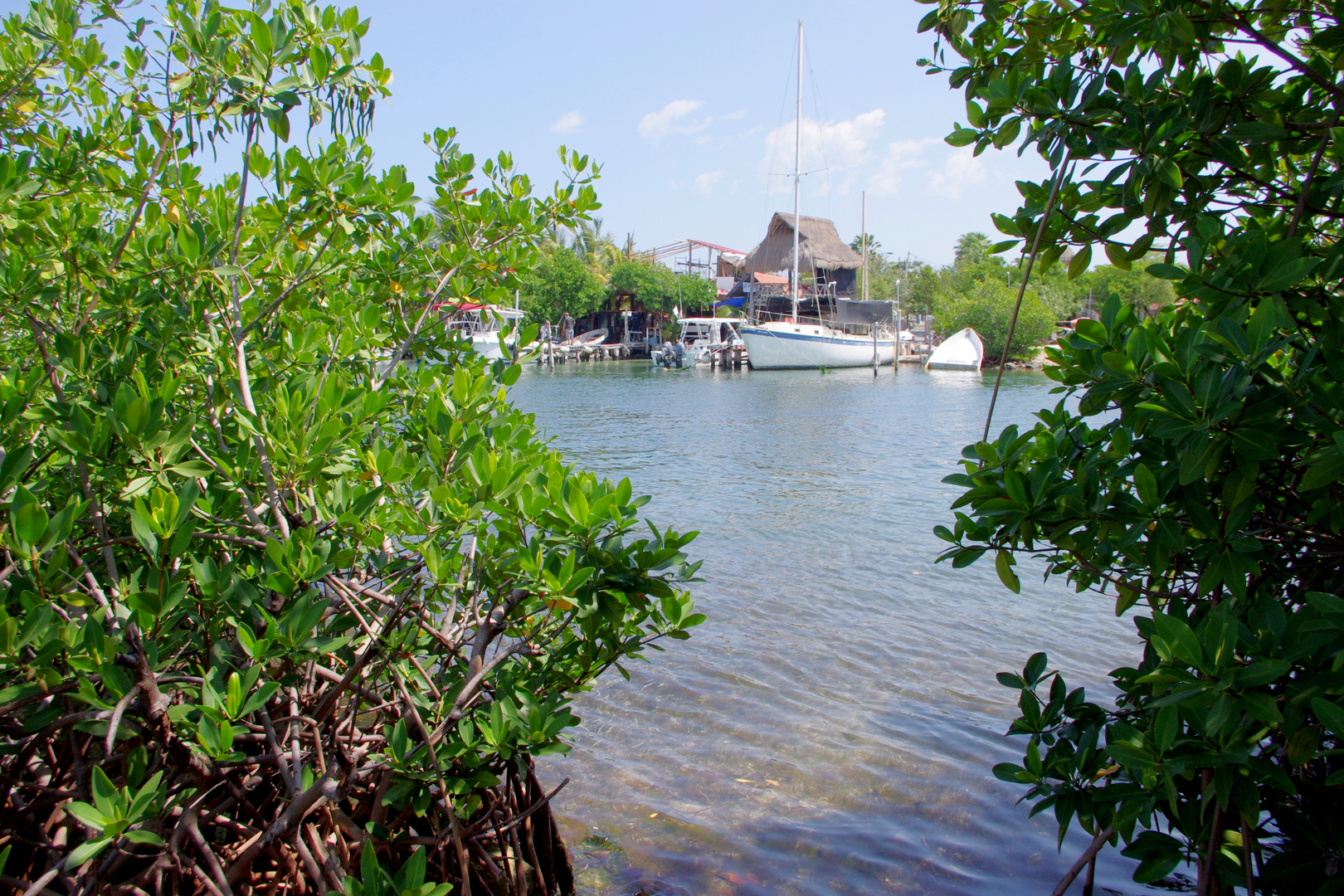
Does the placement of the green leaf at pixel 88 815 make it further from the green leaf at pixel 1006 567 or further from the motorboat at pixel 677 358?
the motorboat at pixel 677 358

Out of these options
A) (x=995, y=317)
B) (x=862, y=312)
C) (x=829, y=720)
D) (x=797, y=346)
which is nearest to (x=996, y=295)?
(x=995, y=317)

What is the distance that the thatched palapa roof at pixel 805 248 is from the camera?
59.6 metres

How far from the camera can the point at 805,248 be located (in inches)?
2318

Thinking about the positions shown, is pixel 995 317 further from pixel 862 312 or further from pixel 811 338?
pixel 811 338

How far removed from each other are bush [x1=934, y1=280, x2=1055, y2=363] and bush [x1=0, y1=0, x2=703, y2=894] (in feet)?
154

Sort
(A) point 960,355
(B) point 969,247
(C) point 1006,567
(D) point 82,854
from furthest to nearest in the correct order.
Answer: (B) point 969,247 < (A) point 960,355 < (C) point 1006,567 < (D) point 82,854

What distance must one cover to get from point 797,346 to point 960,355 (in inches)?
374

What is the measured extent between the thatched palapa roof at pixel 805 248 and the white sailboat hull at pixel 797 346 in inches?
464

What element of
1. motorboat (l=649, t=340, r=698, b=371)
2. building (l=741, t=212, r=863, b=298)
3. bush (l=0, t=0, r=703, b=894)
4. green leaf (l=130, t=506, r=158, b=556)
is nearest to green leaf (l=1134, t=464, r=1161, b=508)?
bush (l=0, t=0, r=703, b=894)

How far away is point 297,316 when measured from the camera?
250cm

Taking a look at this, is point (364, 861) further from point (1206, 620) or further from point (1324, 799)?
point (1324, 799)

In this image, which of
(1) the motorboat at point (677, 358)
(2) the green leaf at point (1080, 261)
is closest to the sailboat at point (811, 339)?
(1) the motorboat at point (677, 358)

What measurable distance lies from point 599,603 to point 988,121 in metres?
1.51

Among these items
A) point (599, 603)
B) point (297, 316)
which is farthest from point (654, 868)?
point (297, 316)
